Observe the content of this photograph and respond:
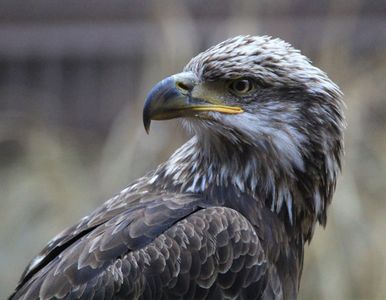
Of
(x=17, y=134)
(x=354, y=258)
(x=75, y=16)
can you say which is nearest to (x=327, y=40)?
(x=354, y=258)

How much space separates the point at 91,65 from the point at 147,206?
761 cm

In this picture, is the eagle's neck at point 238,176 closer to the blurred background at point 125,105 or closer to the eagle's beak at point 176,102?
the eagle's beak at point 176,102

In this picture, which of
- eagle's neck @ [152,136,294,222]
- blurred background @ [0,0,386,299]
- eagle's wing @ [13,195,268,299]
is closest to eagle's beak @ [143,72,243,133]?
eagle's neck @ [152,136,294,222]

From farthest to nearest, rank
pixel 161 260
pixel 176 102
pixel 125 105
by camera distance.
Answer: pixel 125 105, pixel 176 102, pixel 161 260

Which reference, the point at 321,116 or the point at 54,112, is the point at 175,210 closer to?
the point at 321,116

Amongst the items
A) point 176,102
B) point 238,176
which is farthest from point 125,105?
point 176,102

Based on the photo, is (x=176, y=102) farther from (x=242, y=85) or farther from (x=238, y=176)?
(x=238, y=176)

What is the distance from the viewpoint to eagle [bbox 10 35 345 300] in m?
4.94

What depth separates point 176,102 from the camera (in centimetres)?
511

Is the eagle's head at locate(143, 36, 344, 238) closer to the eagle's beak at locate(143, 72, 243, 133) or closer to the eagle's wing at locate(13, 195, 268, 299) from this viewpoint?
the eagle's beak at locate(143, 72, 243, 133)

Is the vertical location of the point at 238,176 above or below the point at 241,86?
below

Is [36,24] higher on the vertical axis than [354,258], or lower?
higher

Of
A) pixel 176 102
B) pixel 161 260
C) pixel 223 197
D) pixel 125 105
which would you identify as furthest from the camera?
pixel 125 105

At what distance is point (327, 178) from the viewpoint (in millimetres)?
5340
